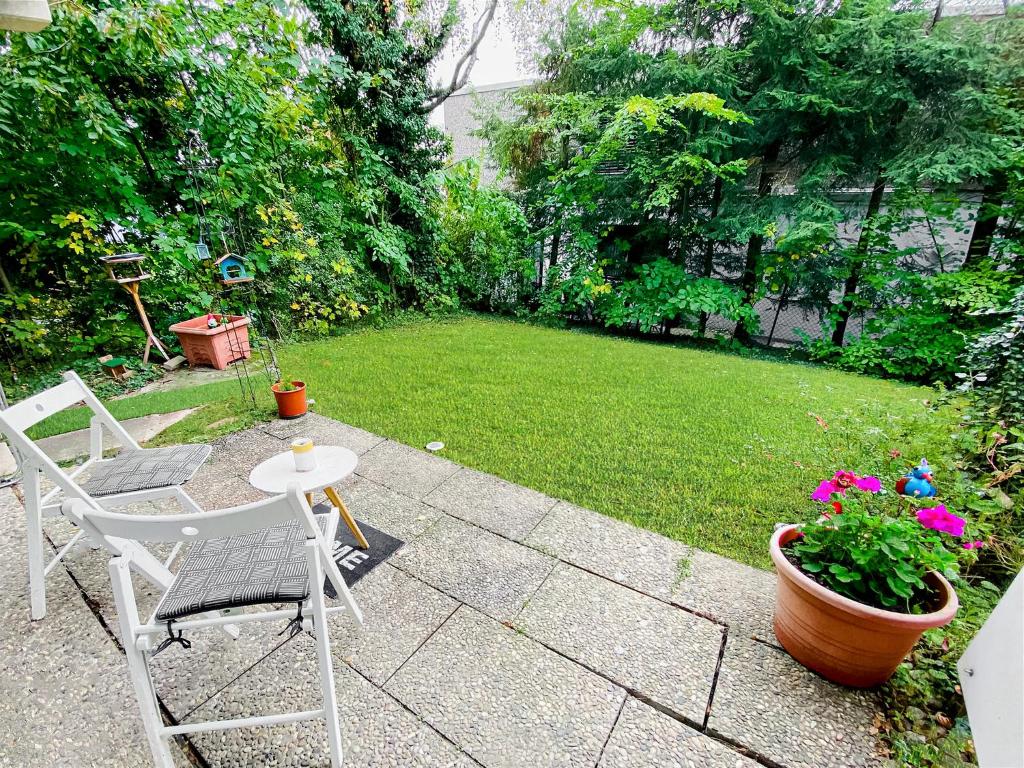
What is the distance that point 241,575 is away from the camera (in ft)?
4.07

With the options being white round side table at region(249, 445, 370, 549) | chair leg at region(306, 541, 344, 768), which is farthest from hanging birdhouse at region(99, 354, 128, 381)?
chair leg at region(306, 541, 344, 768)

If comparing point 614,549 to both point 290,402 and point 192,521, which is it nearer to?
point 192,521

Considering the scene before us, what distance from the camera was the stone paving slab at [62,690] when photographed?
3.95 feet

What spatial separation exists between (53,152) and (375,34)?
170 inches

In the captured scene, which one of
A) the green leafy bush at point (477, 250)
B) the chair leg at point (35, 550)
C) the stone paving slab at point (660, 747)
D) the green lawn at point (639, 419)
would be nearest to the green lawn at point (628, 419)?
the green lawn at point (639, 419)

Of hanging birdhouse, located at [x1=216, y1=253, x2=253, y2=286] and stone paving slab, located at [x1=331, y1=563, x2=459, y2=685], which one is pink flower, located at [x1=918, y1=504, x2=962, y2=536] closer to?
stone paving slab, located at [x1=331, y1=563, x2=459, y2=685]

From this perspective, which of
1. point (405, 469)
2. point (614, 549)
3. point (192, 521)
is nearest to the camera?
point (192, 521)

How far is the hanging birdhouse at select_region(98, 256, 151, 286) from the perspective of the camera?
13.4ft

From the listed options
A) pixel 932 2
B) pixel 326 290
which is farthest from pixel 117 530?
pixel 932 2

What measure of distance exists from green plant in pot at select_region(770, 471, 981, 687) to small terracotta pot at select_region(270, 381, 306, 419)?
3.42 m

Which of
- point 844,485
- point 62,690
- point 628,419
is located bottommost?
point 628,419

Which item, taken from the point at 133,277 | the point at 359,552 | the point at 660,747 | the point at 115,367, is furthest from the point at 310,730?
the point at 133,277

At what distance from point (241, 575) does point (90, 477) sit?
1195 mm

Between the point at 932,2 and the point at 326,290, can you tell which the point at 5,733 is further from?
the point at 932,2
